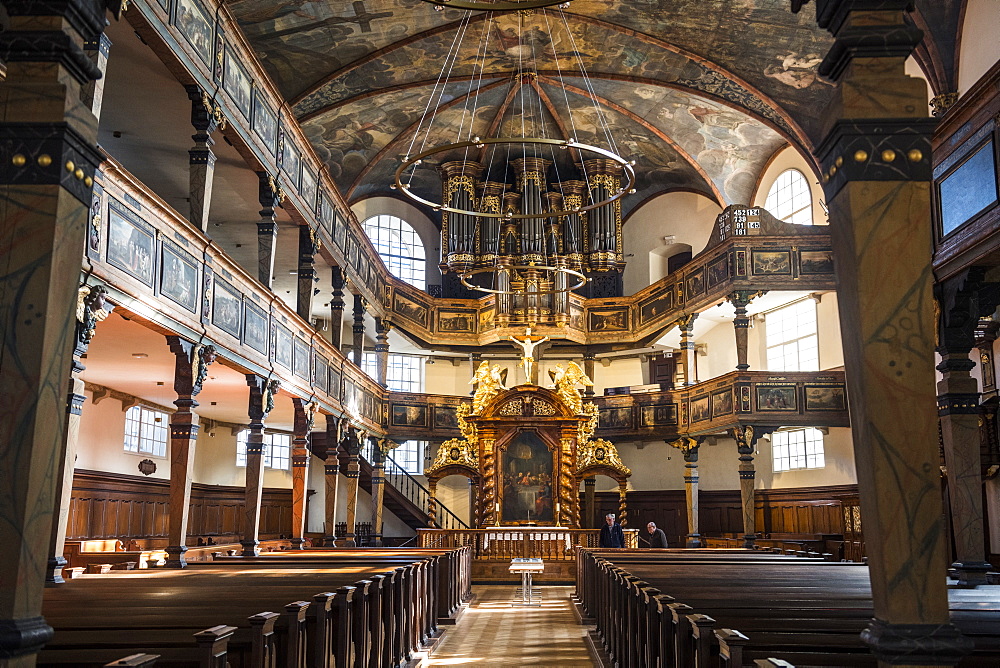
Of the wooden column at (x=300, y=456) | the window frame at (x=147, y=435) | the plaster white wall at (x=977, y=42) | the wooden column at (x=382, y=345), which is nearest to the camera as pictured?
the plaster white wall at (x=977, y=42)

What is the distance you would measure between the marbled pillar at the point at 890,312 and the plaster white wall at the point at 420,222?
25190mm

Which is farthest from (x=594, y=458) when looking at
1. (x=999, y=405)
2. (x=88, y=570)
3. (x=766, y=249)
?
(x=88, y=570)

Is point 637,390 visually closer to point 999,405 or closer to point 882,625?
point 999,405

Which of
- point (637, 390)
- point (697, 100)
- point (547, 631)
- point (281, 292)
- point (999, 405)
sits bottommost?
point (547, 631)

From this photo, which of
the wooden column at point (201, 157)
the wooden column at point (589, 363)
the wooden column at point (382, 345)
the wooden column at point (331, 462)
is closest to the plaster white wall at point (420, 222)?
the wooden column at point (382, 345)

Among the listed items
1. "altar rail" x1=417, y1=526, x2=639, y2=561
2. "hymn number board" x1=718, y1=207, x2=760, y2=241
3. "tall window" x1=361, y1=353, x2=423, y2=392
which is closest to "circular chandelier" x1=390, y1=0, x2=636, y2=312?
"tall window" x1=361, y1=353, x2=423, y2=392

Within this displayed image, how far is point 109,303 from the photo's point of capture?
982 centimetres

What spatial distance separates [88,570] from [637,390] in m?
18.3

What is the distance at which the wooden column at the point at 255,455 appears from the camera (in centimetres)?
1524

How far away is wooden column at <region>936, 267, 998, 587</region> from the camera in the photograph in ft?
34.7

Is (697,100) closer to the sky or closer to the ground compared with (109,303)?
closer to the sky

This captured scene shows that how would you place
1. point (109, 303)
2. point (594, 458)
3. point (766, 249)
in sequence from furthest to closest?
point (594, 458)
point (766, 249)
point (109, 303)

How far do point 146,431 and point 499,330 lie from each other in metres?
10.2

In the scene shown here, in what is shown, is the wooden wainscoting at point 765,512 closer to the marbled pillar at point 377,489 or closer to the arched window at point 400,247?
the marbled pillar at point 377,489
